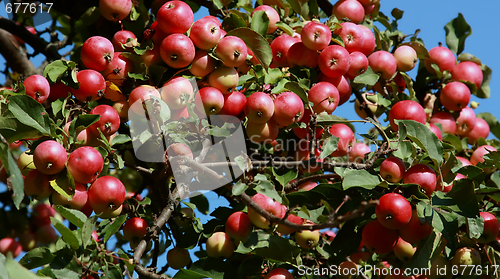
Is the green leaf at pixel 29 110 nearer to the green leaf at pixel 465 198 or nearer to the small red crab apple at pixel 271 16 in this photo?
the small red crab apple at pixel 271 16

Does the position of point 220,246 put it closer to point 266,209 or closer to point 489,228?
point 266,209

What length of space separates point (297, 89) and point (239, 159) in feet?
1.41

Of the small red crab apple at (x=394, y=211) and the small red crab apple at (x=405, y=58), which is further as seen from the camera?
the small red crab apple at (x=405, y=58)

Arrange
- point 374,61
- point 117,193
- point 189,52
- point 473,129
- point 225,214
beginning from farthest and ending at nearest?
point 473,129
point 374,61
point 225,214
point 189,52
point 117,193

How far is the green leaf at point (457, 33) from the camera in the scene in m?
2.98

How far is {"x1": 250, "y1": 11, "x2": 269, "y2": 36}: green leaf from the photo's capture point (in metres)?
2.27

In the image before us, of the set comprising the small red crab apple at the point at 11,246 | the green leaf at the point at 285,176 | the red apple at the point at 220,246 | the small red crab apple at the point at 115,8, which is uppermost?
the small red crab apple at the point at 115,8

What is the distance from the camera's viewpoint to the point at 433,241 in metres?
1.92

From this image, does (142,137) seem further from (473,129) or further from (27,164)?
(473,129)

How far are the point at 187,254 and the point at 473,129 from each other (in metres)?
→ 2.01

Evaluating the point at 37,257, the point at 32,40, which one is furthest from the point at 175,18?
the point at 32,40

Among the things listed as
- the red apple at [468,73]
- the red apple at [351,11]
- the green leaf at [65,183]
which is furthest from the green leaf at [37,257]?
the red apple at [468,73]

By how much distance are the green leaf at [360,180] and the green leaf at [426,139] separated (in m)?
0.23

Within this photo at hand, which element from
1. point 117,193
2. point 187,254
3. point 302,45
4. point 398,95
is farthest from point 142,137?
point 398,95
